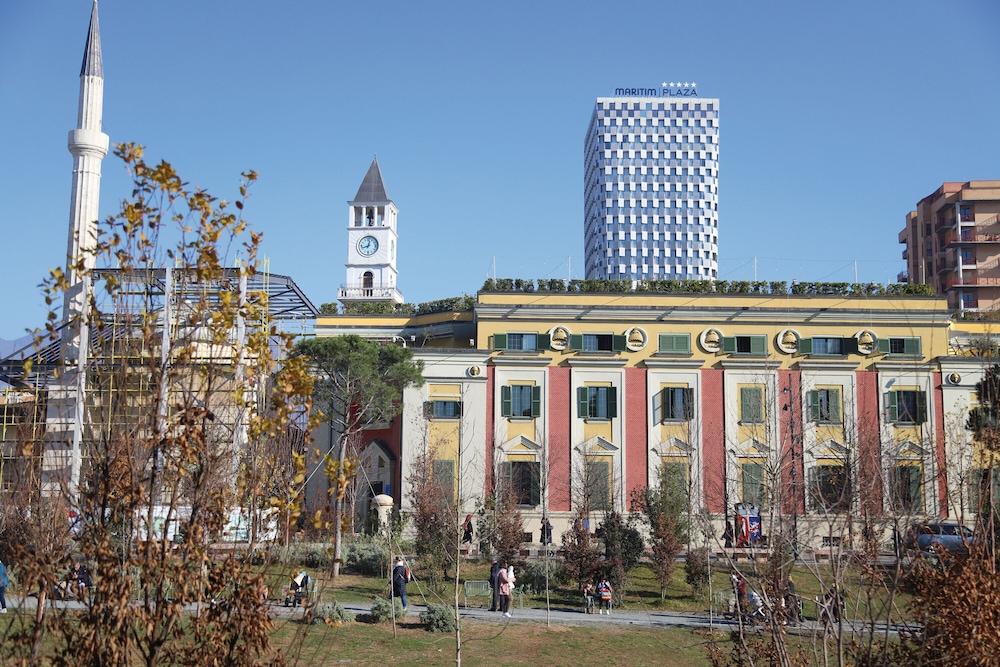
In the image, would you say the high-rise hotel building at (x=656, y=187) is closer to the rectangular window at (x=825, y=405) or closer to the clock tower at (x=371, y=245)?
the clock tower at (x=371, y=245)

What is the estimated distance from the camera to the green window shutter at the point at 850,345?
139 feet

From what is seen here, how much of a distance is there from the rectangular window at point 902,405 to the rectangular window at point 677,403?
7.59 meters

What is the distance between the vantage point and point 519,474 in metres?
40.9

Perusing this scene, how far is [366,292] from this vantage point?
81500 millimetres

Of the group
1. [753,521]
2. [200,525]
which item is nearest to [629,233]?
[753,521]

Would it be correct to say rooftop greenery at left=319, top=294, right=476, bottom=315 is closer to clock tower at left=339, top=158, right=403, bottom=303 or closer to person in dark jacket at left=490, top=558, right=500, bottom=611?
person in dark jacket at left=490, top=558, right=500, bottom=611

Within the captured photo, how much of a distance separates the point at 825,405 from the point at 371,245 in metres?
48.0

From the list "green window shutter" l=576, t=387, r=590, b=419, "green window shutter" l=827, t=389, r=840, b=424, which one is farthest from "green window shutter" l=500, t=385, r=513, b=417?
"green window shutter" l=827, t=389, r=840, b=424

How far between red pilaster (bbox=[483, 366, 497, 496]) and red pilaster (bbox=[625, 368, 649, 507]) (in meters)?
5.41

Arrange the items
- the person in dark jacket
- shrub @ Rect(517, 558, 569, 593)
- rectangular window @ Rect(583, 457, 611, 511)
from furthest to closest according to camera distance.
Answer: rectangular window @ Rect(583, 457, 611, 511) < shrub @ Rect(517, 558, 569, 593) < the person in dark jacket

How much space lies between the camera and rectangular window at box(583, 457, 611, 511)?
3969cm

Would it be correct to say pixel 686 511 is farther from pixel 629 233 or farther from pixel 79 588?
pixel 629 233

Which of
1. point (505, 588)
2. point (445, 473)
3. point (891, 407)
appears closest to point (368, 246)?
point (445, 473)

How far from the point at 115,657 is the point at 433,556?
877 inches
